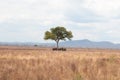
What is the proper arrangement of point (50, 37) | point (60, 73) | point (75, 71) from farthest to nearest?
point (50, 37), point (75, 71), point (60, 73)

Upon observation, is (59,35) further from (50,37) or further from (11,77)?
(11,77)

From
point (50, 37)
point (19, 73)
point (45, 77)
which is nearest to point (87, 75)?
point (45, 77)

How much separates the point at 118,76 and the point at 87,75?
1.20 m

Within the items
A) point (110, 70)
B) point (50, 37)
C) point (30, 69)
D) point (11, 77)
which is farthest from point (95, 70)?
point (50, 37)

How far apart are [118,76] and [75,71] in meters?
1.76

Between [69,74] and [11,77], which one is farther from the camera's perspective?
[69,74]

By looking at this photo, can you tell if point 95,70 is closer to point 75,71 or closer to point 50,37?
point 75,71

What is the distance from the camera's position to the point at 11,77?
37.6 feet

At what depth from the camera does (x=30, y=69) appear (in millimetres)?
13133

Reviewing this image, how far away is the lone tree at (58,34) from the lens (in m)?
117

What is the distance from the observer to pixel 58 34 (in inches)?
4670

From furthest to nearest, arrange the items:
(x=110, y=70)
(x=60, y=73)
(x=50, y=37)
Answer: (x=50, y=37) < (x=110, y=70) < (x=60, y=73)

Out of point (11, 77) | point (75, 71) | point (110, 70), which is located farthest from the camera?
point (110, 70)

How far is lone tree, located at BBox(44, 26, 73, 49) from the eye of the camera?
117 meters
